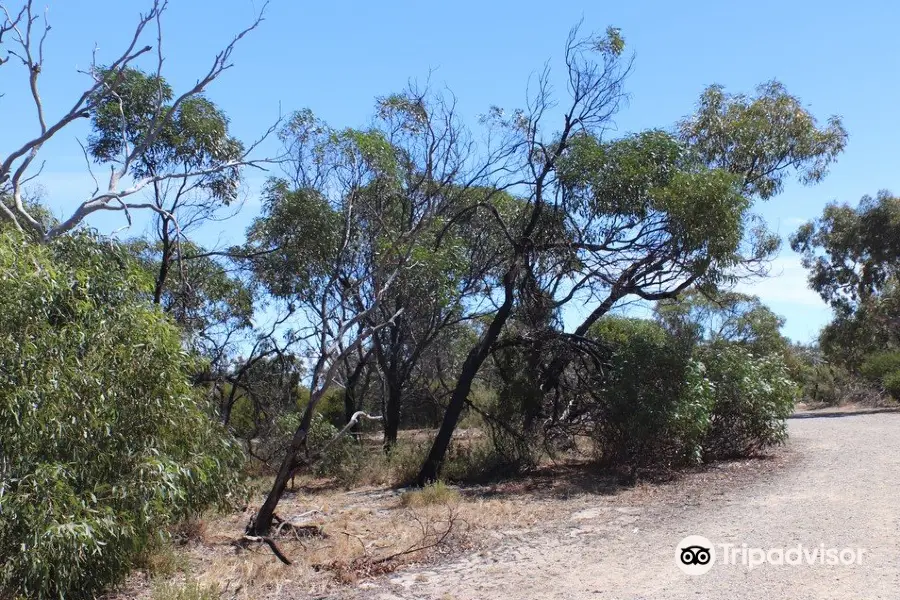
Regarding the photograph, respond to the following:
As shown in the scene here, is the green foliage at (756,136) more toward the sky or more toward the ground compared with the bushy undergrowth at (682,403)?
more toward the sky

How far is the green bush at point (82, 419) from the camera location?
5.96m

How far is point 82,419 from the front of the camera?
21.4 ft

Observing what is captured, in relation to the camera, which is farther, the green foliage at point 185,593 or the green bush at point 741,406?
the green bush at point 741,406

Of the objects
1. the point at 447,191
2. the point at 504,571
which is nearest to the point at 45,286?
the point at 504,571

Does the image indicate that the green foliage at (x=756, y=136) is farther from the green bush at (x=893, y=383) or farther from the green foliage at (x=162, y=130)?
the green bush at (x=893, y=383)

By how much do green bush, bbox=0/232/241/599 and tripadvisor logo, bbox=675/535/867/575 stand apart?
454 cm

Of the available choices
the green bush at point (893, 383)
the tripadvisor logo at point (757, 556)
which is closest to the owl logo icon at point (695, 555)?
the tripadvisor logo at point (757, 556)

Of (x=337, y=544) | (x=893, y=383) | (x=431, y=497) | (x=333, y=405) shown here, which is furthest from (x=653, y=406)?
(x=893, y=383)

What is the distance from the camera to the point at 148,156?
42.2 feet

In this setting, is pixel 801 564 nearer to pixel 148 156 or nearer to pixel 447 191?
pixel 447 191

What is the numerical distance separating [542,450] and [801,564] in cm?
857

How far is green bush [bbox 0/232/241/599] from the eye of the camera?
596 centimetres

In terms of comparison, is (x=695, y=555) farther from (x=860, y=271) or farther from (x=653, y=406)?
(x=860, y=271)

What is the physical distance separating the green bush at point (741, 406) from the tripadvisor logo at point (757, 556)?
676 cm
